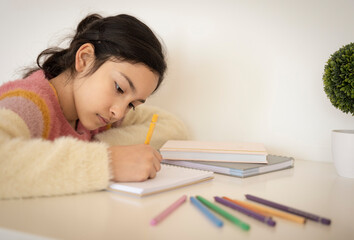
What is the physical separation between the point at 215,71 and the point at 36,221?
0.90m

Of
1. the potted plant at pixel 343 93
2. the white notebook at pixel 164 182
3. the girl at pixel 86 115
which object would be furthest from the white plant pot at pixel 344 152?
the girl at pixel 86 115

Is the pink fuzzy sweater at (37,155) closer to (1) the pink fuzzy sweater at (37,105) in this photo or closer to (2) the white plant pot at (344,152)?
(1) the pink fuzzy sweater at (37,105)

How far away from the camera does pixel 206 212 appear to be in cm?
48

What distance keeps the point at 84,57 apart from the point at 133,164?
0.46 meters

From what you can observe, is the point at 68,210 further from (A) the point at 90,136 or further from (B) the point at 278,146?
(B) the point at 278,146

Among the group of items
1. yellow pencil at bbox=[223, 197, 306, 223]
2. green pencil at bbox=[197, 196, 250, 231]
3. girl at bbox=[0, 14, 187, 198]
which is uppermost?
girl at bbox=[0, 14, 187, 198]

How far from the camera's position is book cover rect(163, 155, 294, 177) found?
30.2 inches

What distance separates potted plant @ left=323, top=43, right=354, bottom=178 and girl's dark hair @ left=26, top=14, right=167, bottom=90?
0.49 meters

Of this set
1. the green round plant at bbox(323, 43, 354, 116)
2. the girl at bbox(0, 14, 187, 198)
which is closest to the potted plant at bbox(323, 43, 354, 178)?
the green round plant at bbox(323, 43, 354, 116)

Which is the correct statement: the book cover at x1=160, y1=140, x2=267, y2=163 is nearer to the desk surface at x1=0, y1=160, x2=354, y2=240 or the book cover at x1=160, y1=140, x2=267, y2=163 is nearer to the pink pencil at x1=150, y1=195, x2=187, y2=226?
the desk surface at x1=0, y1=160, x2=354, y2=240

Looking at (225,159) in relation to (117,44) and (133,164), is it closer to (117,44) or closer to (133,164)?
(133,164)

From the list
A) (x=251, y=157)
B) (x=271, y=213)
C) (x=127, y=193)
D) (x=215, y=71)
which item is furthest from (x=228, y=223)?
(x=215, y=71)

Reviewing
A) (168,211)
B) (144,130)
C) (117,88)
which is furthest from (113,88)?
(168,211)

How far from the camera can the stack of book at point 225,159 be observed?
0.79m
